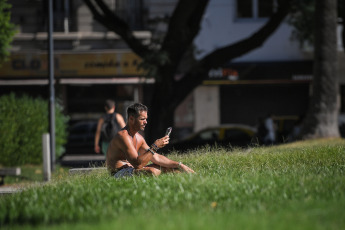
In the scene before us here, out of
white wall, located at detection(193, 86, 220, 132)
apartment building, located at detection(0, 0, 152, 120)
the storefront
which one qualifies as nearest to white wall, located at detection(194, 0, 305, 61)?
white wall, located at detection(193, 86, 220, 132)

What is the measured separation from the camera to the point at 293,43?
28125 mm

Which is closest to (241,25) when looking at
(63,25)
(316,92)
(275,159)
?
(63,25)

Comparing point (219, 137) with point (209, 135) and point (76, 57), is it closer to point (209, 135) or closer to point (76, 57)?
point (209, 135)

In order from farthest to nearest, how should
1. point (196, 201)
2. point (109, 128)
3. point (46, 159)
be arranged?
point (46, 159), point (109, 128), point (196, 201)

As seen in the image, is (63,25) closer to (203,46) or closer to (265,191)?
(203,46)

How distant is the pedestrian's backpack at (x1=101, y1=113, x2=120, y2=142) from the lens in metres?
12.9

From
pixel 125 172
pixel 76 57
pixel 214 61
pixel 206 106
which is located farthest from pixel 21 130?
pixel 125 172

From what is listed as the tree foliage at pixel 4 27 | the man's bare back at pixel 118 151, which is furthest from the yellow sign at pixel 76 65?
the man's bare back at pixel 118 151

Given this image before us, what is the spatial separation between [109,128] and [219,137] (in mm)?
7652

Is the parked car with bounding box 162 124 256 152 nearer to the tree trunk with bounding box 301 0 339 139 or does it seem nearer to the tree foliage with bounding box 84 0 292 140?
the tree foliage with bounding box 84 0 292 140

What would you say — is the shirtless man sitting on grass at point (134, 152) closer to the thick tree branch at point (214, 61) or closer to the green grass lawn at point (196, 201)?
the green grass lawn at point (196, 201)

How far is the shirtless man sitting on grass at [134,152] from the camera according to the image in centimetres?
853

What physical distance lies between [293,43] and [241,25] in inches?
92.0

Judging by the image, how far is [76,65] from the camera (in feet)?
90.6
